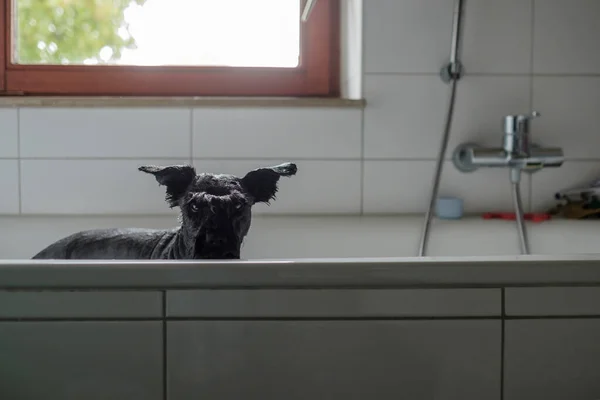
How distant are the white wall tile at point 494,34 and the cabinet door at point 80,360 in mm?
1263

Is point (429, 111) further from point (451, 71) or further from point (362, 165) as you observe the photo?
point (362, 165)

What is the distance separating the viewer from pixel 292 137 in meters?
1.63

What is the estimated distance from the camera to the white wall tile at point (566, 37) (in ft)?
5.36

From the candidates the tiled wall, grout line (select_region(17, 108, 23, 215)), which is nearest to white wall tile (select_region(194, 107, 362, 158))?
the tiled wall

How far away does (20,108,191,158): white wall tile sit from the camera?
1.61 m

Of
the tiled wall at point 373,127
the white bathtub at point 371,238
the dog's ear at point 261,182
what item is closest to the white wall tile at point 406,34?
the tiled wall at point 373,127

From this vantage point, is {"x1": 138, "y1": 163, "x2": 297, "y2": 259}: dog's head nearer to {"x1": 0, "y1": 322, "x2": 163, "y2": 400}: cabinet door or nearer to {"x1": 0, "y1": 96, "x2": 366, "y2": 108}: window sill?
{"x1": 0, "y1": 322, "x2": 163, "y2": 400}: cabinet door

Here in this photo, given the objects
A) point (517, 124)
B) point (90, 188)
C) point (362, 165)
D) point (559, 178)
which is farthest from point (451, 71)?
point (90, 188)

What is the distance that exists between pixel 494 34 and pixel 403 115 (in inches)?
13.2

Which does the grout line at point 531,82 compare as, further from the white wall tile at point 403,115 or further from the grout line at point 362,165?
the grout line at point 362,165

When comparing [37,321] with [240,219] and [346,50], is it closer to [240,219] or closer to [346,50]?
[240,219]

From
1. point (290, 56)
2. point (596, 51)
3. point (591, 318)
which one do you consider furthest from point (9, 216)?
point (596, 51)

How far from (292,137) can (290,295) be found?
0.97 m

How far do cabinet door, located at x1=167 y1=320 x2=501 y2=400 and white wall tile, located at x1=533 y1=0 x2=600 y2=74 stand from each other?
3.84 feet
